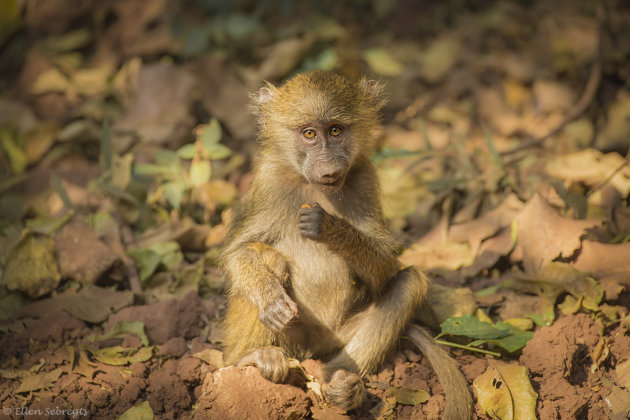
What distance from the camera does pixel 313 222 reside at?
3490 millimetres

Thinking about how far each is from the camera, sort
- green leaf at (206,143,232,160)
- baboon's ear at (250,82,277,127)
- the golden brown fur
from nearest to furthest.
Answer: the golden brown fur
baboon's ear at (250,82,277,127)
green leaf at (206,143,232,160)

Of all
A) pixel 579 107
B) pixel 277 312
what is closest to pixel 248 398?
pixel 277 312

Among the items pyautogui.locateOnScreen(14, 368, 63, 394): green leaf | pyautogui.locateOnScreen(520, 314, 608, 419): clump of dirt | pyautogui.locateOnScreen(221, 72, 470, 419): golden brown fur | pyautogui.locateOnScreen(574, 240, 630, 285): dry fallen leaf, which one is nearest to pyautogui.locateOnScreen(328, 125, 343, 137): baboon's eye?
pyautogui.locateOnScreen(221, 72, 470, 419): golden brown fur

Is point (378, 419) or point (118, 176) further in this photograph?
point (118, 176)

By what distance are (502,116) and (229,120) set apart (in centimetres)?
311

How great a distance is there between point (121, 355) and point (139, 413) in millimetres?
538

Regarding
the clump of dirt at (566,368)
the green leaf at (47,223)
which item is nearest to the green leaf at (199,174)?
the green leaf at (47,223)

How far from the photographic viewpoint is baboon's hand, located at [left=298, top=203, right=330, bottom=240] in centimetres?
349

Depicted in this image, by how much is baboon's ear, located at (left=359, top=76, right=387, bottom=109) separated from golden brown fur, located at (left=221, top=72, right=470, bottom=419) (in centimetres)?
17

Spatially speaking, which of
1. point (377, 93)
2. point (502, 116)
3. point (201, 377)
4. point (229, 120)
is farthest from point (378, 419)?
point (502, 116)

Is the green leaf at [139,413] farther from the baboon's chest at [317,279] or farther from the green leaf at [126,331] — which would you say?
the baboon's chest at [317,279]

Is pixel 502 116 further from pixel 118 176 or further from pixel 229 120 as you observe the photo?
pixel 118 176

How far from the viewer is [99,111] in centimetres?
667

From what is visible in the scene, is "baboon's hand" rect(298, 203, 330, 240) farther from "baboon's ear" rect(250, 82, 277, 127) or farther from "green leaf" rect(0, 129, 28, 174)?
"green leaf" rect(0, 129, 28, 174)
